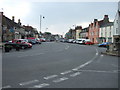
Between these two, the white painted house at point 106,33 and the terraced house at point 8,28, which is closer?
the terraced house at point 8,28

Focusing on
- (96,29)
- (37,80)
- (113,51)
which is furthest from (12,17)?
(37,80)

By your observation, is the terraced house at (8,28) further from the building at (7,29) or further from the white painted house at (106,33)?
the white painted house at (106,33)

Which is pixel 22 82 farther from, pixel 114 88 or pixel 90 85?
pixel 114 88

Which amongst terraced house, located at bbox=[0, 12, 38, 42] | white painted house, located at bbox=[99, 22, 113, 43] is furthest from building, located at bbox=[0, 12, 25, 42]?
white painted house, located at bbox=[99, 22, 113, 43]

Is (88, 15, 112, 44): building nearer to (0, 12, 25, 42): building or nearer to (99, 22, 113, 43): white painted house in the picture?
(99, 22, 113, 43): white painted house

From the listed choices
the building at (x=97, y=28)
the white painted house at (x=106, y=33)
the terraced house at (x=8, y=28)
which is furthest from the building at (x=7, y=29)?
the building at (x=97, y=28)

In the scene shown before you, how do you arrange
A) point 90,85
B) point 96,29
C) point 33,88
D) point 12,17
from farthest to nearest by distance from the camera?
point 96,29 < point 12,17 < point 90,85 < point 33,88

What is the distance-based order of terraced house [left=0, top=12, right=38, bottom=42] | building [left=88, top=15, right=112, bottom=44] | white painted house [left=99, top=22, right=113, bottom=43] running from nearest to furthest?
terraced house [left=0, top=12, right=38, bottom=42], white painted house [left=99, top=22, right=113, bottom=43], building [left=88, top=15, right=112, bottom=44]

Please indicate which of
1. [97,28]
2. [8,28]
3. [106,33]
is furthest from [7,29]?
[97,28]

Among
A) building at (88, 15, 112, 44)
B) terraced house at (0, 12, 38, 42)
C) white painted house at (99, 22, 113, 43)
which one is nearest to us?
terraced house at (0, 12, 38, 42)

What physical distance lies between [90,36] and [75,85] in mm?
83409

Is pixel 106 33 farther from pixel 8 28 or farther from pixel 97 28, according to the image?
pixel 8 28

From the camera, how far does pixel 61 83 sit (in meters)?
7.59

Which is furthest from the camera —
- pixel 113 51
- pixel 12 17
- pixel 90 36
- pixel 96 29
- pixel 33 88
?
pixel 90 36
